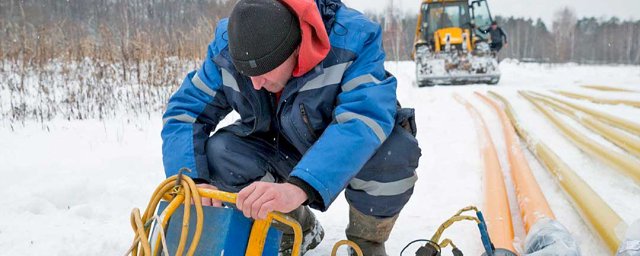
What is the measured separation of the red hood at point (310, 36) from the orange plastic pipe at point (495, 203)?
921 mm

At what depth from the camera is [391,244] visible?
1842 mm

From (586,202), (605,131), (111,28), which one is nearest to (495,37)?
(605,131)

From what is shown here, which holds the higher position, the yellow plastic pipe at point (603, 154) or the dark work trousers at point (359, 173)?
the dark work trousers at point (359, 173)

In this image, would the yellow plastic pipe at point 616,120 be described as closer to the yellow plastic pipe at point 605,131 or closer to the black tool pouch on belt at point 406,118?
the yellow plastic pipe at point 605,131

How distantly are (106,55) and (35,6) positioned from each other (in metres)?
7.97

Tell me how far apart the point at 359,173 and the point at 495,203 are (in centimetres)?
84

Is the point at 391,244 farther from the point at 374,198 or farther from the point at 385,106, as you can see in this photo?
the point at 385,106

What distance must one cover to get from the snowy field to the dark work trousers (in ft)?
→ 1.27

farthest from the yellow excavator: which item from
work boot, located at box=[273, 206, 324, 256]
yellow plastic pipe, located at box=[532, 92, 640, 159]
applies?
work boot, located at box=[273, 206, 324, 256]

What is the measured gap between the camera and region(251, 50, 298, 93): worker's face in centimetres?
139

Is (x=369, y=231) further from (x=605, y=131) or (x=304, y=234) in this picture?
(x=605, y=131)

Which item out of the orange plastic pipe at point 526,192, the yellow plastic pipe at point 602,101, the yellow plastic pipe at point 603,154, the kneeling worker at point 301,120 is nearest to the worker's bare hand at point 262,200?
the kneeling worker at point 301,120

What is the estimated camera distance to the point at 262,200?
1061mm

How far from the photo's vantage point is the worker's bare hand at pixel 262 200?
1.06m
